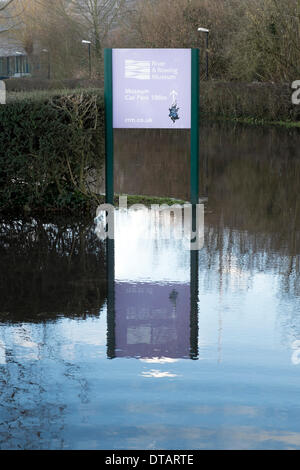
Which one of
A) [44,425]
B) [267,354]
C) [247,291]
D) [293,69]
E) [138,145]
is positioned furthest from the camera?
[293,69]

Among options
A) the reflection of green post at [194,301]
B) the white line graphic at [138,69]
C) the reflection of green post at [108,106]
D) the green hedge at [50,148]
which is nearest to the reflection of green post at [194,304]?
the reflection of green post at [194,301]

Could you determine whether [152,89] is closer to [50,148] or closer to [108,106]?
[108,106]

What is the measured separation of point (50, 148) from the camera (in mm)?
12562

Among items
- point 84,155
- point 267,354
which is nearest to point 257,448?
point 267,354

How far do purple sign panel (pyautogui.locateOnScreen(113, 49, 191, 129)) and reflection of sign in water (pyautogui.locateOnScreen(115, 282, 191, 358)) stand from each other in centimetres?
502

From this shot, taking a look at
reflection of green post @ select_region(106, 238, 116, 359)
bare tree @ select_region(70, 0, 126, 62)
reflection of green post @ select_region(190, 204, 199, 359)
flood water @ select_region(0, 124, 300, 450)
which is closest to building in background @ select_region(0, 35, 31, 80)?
bare tree @ select_region(70, 0, 126, 62)

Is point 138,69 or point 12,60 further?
point 12,60

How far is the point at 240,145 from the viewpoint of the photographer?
2591cm

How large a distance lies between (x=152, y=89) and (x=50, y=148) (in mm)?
1751

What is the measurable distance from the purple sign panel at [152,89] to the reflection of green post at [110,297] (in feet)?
9.19

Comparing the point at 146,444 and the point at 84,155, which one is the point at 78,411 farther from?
the point at 84,155

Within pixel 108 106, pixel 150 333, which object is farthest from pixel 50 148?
pixel 150 333
